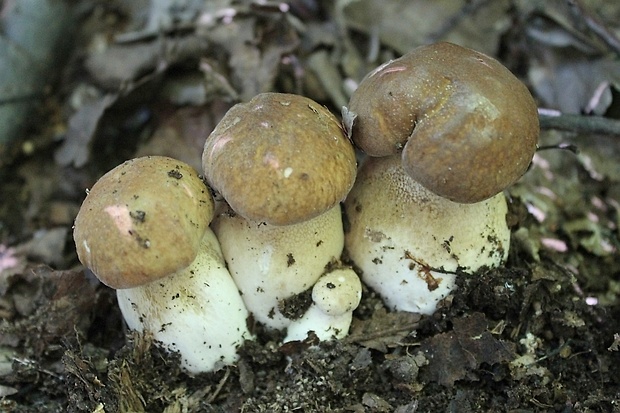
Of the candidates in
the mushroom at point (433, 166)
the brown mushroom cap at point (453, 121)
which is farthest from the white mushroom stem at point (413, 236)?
the brown mushroom cap at point (453, 121)

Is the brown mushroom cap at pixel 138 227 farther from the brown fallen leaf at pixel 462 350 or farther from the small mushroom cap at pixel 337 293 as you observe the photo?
the brown fallen leaf at pixel 462 350

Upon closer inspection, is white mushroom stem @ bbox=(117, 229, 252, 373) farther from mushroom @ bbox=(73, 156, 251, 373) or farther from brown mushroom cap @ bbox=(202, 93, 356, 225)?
brown mushroom cap @ bbox=(202, 93, 356, 225)

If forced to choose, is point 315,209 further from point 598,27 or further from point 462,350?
point 598,27

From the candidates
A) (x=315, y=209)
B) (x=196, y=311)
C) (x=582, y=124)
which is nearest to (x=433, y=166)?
(x=315, y=209)

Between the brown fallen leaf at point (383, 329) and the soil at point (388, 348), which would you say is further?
the brown fallen leaf at point (383, 329)

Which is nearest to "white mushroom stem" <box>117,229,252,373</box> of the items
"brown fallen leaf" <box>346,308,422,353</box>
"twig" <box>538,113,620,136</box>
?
"brown fallen leaf" <box>346,308,422,353</box>
